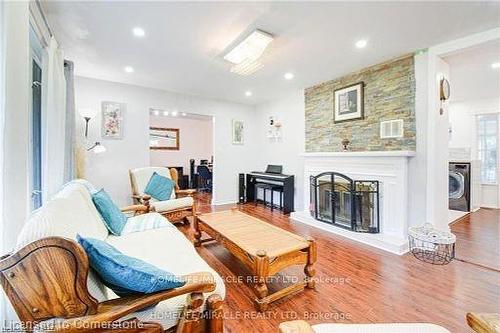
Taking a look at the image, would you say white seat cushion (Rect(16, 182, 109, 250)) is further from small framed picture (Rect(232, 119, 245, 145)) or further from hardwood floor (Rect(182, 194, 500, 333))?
small framed picture (Rect(232, 119, 245, 145))

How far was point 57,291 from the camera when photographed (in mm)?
836

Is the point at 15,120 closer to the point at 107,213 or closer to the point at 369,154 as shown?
the point at 107,213

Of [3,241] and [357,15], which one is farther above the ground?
[357,15]

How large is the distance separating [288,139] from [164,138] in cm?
450

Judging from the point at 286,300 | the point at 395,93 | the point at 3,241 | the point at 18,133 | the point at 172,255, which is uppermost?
the point at 395,93

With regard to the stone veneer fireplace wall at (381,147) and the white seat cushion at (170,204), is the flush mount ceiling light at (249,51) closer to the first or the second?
the stone veneer fireplace wall at (381,147)

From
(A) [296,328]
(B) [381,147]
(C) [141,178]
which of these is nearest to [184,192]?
(C) [141,178]

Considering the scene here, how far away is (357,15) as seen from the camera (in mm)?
2115

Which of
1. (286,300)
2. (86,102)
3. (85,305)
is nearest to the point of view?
(85,305)

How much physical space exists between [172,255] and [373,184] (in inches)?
109

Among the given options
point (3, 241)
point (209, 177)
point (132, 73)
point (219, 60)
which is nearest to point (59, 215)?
point (3, 241)

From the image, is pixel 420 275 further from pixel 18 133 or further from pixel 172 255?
pixel 18 133

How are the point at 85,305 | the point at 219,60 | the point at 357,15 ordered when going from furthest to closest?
the point at 219,60, the point at 357,15, the point at 85,305

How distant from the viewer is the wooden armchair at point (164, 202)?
3.42 metres
